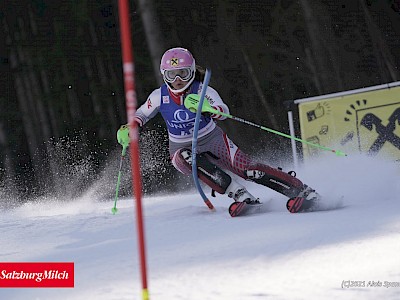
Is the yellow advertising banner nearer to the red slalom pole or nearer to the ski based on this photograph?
the ski

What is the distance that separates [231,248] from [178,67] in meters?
1.87

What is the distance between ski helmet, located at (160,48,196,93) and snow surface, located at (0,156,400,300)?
38.8 inches

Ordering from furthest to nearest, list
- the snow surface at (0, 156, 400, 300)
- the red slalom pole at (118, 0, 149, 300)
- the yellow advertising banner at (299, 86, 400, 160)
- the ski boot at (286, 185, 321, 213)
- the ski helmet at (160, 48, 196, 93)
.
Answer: the yellow advertising banner at (299, 86, 400, 160) → the ski helmet at (160, 48, 196, 93) → the ski boot at (286, 185, 321, 213) → the snow surface at (0, 156, 400, 300) → the red slalom pole at (118, 0, 149, 300)

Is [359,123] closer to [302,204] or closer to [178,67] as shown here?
[302,204]

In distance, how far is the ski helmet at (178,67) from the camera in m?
4.95

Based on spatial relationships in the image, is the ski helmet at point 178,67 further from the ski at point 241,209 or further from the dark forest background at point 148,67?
the dark forest background at point 148,67

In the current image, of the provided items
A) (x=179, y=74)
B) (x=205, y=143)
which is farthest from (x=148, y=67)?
(x=179, y=74)

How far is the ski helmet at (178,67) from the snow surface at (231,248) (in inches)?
38.8

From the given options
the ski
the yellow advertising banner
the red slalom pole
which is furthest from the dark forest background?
the red slalom pole

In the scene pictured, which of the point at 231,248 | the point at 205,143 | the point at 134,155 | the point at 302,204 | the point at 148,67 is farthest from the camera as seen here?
the point at 148,67

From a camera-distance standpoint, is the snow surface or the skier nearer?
the snow surface

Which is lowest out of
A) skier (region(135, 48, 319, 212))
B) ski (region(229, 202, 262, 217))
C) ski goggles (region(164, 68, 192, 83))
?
ski (region(229, 202, 262, 217))

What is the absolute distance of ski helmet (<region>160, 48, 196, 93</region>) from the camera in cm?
495

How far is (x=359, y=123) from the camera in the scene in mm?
6887
